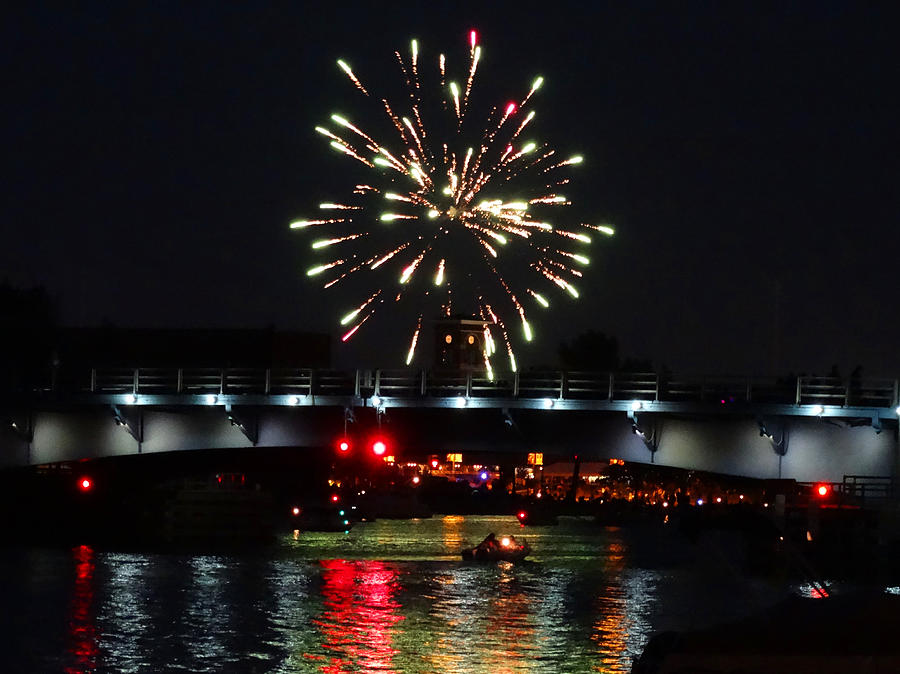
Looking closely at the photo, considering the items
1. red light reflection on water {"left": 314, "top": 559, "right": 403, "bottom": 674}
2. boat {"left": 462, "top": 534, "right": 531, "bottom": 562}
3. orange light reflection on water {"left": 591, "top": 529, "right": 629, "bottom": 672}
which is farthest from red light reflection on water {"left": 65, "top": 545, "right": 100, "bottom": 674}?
boat {"left": 462, "top": 534, "right": 531, "bottom": 562}

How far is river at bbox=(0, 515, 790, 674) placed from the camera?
146 feet

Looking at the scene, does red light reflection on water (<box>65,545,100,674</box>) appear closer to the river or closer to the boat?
the river

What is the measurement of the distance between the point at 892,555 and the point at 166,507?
48.0 m

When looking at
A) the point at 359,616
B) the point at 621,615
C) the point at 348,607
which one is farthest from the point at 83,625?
the point at 621,615

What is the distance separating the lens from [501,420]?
238ft

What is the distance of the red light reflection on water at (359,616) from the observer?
144 feet

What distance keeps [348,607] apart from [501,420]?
56.1 ft

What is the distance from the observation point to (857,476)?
67.8 meters

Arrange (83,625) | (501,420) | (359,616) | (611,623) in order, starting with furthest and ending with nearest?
(501,420) < (359,616) < (611,623) < (83,625)

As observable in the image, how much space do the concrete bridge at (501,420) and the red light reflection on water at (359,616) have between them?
6.12m

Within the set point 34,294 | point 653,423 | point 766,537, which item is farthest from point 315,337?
point 653,423

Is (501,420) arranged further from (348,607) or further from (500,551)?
(348,607)

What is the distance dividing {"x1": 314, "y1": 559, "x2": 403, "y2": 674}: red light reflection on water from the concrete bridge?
6122 millimetres

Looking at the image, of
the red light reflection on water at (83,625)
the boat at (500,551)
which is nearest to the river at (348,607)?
the red light reflection on water at (83,625)
